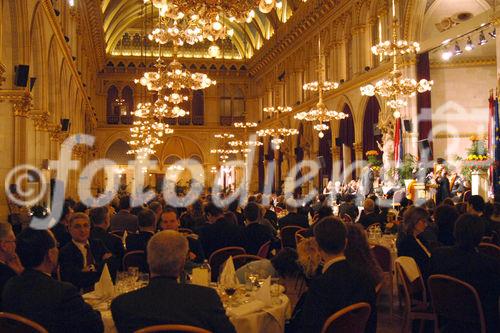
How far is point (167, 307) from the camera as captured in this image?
271 centimetres

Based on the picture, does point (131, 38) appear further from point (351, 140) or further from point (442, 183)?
point (442, 183)

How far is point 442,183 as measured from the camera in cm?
1592

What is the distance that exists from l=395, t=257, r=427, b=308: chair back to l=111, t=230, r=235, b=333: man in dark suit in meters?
2.49

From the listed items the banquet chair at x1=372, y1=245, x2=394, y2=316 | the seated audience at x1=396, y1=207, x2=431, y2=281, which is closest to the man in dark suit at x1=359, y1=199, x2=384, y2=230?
the banquet chair at x1=372, y1=245, x2=394, y2=316

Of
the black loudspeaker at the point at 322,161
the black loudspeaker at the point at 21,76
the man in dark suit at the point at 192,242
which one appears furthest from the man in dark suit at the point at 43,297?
the black loudspeaker at the point at 322,161

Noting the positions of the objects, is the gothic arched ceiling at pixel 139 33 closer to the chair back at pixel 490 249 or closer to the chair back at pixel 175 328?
the chair back at pixel 490 249

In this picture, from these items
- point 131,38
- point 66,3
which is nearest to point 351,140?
point 66,3

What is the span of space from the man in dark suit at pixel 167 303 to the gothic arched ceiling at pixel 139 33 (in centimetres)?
3367

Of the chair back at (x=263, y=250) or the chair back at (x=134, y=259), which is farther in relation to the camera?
the chair back at (x=263, y=250)

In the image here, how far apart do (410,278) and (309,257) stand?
1157mm

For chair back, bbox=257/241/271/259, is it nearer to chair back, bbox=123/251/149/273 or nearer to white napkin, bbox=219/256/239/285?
chair back, bbox=123/251/149/273

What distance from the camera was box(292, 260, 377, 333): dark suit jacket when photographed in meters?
3.30

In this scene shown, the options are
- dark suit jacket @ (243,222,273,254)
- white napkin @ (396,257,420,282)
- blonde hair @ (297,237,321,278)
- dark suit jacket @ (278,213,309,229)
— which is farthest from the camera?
dark suit jacket @ (278,213,309,229)

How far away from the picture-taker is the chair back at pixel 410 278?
16.0ft
